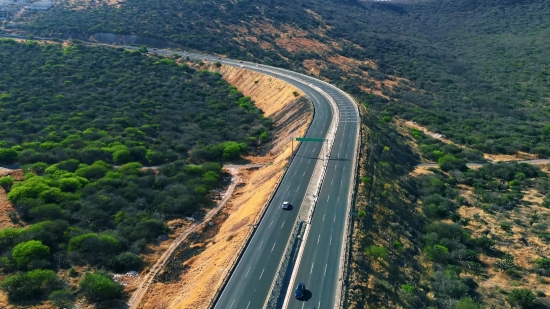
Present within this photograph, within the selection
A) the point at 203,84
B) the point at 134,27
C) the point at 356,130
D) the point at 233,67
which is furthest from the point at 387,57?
the point at 134,27

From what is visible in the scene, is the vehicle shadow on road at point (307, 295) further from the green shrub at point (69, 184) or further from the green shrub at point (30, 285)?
the green shrub at point (69, 184)

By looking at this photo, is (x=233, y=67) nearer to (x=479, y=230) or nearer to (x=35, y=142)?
(x=35, y=142)

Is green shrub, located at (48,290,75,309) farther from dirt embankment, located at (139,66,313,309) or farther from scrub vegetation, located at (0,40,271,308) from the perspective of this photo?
dirt embankment, located at (139,66,313,309)

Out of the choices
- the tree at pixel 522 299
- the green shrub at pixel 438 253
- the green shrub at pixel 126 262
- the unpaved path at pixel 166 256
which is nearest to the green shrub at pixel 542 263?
the tree at pixel 522 299

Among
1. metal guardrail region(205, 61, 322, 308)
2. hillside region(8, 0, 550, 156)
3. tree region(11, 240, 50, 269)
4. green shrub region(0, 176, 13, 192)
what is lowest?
tree region(11, 240, 50, 269)

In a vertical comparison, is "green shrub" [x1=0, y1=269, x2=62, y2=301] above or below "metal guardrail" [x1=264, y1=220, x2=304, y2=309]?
below

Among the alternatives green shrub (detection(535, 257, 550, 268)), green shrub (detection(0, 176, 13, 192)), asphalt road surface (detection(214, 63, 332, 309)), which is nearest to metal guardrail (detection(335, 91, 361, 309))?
asphalt road surface (detection(214, 63, 332, 309))
